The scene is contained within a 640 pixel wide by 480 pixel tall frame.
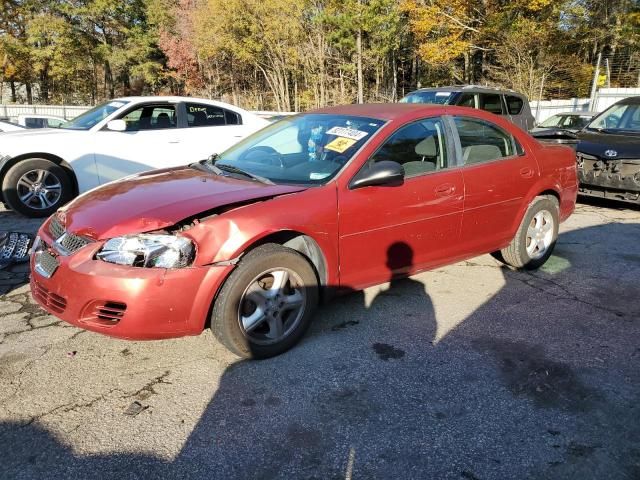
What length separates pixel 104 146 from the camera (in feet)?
22.8

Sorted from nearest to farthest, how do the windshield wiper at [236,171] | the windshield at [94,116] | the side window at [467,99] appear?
the windshield wiper at [236,171] → the windshield at [94,116] → the side window at [467,99]

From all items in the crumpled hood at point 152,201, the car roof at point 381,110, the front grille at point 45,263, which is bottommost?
the front grille at point 45,263

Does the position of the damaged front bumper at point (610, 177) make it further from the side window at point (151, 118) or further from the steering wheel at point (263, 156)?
the side window at point (151, 118)

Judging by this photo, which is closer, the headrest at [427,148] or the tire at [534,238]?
the headrest at [427,148]

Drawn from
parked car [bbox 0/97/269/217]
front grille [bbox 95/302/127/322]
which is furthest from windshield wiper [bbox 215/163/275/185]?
parked car [bbox 0/97/269/217]

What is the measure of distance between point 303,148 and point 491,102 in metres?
7.63

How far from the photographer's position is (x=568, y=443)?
2.45 meters

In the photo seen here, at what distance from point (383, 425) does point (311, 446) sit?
40 cm

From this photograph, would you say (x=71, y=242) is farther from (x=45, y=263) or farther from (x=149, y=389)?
(x=149, y=389)

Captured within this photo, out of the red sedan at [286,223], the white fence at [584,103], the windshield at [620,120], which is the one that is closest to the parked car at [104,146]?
the red sedan at [286,223]

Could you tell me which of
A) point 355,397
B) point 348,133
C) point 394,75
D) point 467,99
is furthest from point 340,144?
point 394,75

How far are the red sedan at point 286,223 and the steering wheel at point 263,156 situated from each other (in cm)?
2

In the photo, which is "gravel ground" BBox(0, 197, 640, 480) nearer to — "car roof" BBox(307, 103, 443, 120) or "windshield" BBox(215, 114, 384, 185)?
"windshield" BBox(215, 114, 384, 185)

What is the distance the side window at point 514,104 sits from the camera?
10.6 meters
